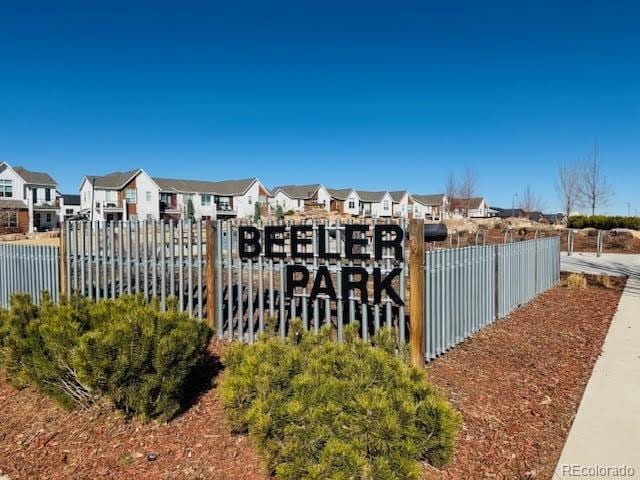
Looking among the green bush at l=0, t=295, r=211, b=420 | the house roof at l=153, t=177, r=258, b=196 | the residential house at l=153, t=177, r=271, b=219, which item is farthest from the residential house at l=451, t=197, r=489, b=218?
the green bush at l=0, t=295, r=211, b=420

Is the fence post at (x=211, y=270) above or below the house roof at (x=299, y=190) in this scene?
below

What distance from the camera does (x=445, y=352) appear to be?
19.5 ft

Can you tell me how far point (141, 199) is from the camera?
5438cm

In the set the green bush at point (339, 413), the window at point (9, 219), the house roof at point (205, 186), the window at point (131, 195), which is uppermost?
the house roof at point (205, 186)

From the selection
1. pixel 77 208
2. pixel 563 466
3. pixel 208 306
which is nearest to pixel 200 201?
pixel 77 208

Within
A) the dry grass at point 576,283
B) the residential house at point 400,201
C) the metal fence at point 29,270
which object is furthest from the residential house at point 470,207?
the metal fence at point 29,270

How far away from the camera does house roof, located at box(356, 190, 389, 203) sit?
267 feet

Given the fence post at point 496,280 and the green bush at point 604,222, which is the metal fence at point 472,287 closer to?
the fence post at point 496,280

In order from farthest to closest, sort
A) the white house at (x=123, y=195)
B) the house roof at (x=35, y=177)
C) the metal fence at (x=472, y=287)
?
1. the white house at (x=123, y=195)
2. the house roof at (x=35, y=177)
3. the metal fence at (x=472, y=287)

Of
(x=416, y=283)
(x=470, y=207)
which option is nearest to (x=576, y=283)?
(x=416, y=283)

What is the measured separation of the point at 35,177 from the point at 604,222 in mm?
55106

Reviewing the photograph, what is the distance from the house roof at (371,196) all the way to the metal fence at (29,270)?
72988mm

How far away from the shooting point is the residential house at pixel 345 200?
7694 centimetres

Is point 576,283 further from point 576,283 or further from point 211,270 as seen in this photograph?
point 211,270
